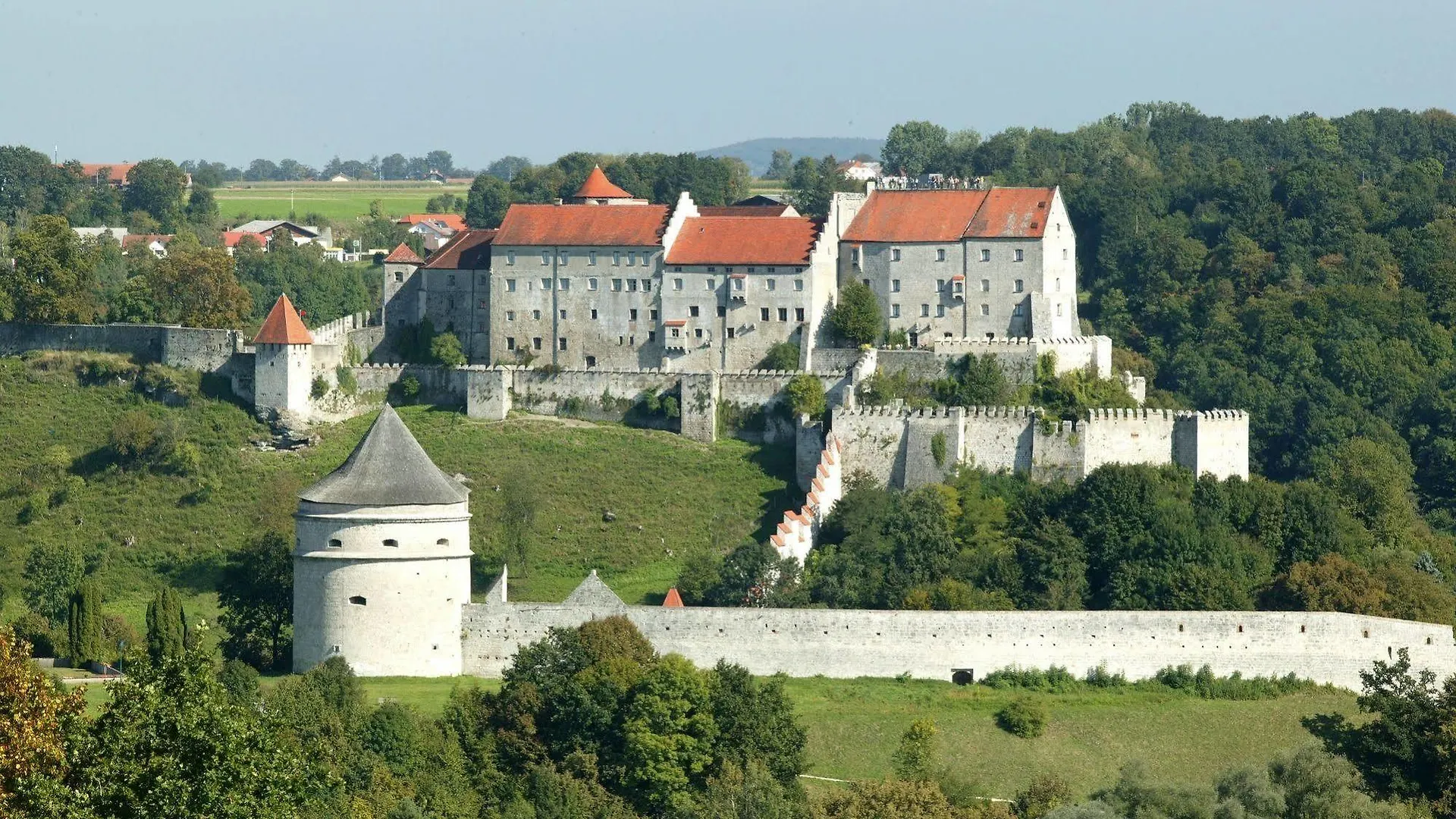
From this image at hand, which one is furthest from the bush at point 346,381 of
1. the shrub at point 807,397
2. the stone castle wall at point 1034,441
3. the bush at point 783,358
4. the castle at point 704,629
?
the castle at point 704,629

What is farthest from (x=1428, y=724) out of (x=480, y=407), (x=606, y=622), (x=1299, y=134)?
(x=1299, y=134)

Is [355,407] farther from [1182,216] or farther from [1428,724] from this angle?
[1182,216]

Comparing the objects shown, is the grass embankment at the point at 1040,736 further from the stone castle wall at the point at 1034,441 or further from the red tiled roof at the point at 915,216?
the red tiled roof at the point at 915,216

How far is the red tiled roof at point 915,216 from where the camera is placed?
73.1 m

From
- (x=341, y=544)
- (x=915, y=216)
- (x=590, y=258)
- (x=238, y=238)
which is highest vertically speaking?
(x=915, y=216)

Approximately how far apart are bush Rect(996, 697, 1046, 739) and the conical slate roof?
1196 cm

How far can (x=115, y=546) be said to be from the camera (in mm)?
66250

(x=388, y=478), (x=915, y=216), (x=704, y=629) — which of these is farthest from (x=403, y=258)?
(x=704, y=629)

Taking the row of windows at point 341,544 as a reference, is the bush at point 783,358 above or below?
above

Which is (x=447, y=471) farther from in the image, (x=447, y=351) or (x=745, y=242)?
(x=745, y=242)

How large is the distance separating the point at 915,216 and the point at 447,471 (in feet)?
50.0

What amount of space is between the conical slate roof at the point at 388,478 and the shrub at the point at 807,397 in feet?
45.3

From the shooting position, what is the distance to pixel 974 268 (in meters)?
72.4

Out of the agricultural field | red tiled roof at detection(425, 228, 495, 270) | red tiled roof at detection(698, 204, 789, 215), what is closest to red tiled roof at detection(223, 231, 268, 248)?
the agricultural field
